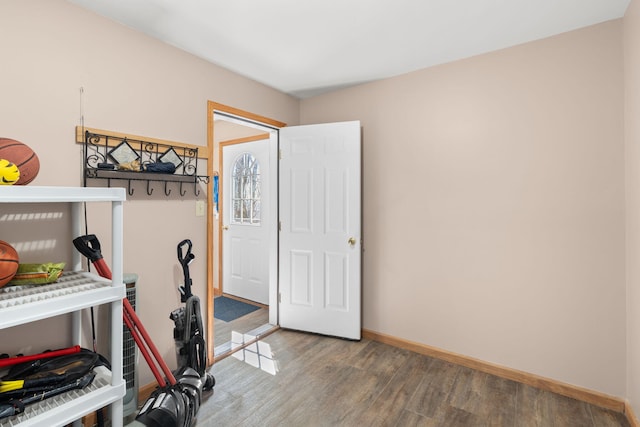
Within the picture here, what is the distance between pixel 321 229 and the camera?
10.00 ft

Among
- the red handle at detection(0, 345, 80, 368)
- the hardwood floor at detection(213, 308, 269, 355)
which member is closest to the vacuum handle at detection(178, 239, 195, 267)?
the red handle at detection(0, 345, 80, 368)

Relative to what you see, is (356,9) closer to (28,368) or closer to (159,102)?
(159,102)

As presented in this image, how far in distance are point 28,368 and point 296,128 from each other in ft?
8.22

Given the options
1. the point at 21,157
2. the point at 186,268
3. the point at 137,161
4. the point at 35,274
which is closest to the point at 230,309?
the point at 186,268

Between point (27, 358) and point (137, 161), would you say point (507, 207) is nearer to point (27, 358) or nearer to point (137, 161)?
point (137, 161)

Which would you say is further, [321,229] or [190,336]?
[321,229]

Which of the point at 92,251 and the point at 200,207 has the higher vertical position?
the point at 200,207

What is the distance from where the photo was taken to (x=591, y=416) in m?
1.95

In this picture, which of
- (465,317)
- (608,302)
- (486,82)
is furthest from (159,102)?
(608,302)

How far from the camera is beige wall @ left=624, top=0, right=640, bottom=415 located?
5.78ft

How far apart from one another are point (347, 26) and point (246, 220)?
269 centimetres

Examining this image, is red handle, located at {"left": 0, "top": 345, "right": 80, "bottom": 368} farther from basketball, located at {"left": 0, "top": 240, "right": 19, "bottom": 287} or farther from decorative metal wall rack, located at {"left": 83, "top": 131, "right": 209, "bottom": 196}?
decorative metal wall rack, located at {"left": 83, "top": 131, "right": 209, "bottom": 196}

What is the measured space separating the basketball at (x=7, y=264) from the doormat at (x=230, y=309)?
2376 mm

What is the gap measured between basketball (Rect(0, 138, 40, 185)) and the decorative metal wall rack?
0.44m
